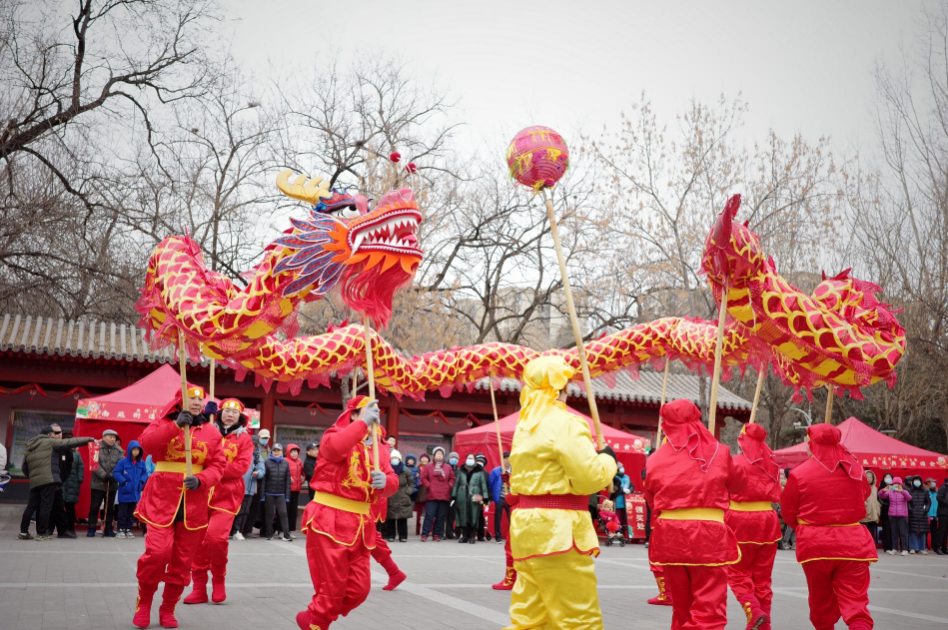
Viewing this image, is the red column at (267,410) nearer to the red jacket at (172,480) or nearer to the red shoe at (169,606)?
the red jacket at (172,480)

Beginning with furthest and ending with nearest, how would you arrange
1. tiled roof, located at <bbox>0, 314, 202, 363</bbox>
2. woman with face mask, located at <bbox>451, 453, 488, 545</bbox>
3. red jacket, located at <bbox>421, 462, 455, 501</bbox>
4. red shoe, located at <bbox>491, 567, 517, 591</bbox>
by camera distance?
tiled roof, located at <bbox>0, 314, 202, 363</bbox> < red jacket, located at <bbox>421, 462, 455, 501</bbox> < woman with face mask, located at <bbox>451, 453, 488, 545</bbox> < red shoe, located at <bbox>491, 567, 517, 591</bbox>

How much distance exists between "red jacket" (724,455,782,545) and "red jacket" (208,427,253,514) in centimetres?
429

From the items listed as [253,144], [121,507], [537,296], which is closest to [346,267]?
[121,507]

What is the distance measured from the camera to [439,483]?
15.1m

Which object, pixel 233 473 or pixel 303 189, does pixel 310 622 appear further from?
pixel 303 189

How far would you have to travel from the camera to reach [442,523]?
15.4m

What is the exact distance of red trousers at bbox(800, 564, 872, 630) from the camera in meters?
5.85

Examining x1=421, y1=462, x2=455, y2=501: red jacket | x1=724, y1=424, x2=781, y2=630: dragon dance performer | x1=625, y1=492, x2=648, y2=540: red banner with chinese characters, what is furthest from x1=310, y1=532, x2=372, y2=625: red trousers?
x1=625, y1=492, x2=648, y2=540: red banner with chinese characters

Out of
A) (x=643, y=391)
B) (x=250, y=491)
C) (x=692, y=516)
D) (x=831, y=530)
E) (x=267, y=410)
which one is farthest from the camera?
(x=643, y=391)

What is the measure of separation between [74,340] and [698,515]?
14183mm

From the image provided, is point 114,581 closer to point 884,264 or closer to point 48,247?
point 48,247

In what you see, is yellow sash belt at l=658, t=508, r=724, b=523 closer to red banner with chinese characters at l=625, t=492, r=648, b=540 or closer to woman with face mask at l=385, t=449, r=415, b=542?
woman with face mask at l=385, t=449, r=415, b=542

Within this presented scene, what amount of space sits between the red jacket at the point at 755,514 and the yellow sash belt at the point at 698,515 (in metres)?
1.58

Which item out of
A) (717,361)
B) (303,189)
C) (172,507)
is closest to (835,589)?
(717,361)
